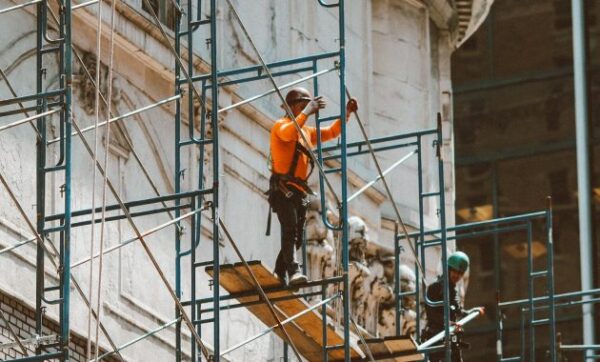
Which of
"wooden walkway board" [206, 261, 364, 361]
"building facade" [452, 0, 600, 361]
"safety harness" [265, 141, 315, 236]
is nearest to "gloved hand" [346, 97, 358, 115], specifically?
"safety harness" [265, 141, 315, 236]

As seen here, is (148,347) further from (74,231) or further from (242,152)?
(242,152)

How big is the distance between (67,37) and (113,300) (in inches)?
209

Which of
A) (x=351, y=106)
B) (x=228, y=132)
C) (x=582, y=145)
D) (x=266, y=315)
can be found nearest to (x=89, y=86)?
(x=351, y=106)

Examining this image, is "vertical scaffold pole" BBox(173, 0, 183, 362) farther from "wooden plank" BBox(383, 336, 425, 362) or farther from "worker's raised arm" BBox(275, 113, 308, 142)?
"wooden plank" BBox(383, 336, 425, 362)

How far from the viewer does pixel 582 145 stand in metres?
50.6

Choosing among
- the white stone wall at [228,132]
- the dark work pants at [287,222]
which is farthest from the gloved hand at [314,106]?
the white stone wall at [228,132]

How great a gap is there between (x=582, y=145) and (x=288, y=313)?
96.2 feet

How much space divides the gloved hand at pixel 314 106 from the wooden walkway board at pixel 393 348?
7.81 ft

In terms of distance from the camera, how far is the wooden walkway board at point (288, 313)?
2102cm

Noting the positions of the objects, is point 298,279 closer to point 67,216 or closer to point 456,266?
point 456,266

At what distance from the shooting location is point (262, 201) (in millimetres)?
26594

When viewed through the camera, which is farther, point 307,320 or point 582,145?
point 582,145

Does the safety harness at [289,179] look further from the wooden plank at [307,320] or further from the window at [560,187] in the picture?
the window at [560,187]

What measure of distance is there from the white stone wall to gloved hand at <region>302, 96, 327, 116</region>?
221 cm
